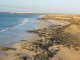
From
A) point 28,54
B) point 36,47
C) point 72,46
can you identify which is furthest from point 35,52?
point 72,46

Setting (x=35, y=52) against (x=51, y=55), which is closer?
(x=51, y=55)

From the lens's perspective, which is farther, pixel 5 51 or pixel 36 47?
pixel 36 47

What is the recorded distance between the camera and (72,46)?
2428cm

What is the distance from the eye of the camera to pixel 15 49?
2272 centimetres

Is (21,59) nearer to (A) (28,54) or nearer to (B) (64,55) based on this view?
(A) (28,54)

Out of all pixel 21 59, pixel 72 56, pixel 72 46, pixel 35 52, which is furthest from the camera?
pixel 72 46

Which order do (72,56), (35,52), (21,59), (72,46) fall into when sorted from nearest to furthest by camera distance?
(21,59), (72,56), (35,52), (72,46)

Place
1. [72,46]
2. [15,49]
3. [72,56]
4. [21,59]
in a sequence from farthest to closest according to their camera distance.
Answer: [72,46], [15,49], [72,56], [21,59]

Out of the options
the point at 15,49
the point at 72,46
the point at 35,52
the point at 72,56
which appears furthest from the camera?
the point at 72,46

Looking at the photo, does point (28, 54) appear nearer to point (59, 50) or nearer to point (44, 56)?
point (44, 56)

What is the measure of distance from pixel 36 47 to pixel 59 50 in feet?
9.17

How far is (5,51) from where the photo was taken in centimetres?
2164

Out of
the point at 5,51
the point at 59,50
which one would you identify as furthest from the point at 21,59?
the point at 59,50

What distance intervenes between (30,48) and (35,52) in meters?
2.04
